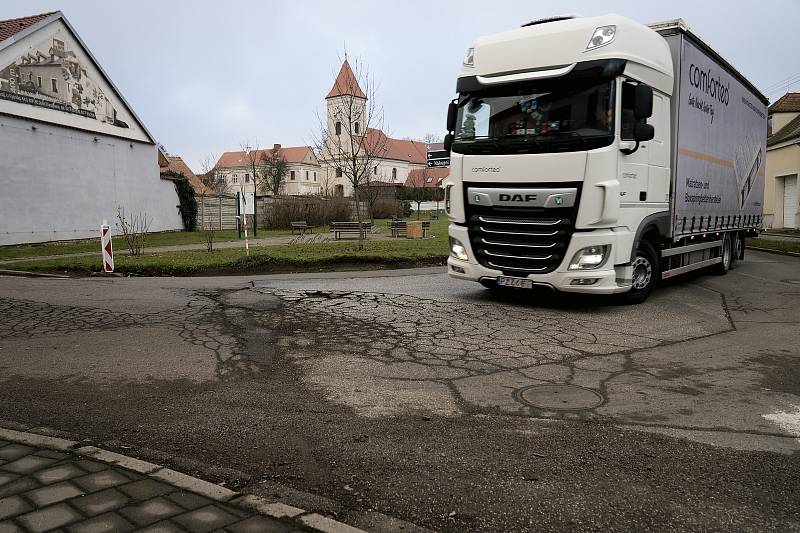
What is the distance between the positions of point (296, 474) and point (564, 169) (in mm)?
5743

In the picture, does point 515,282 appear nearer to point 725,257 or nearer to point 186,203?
point 725,257

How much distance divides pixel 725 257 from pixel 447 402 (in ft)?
35.7

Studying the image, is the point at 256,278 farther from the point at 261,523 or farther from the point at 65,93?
the point at 65,93

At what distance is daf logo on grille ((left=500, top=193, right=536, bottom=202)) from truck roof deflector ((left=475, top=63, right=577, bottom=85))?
5.24 ft

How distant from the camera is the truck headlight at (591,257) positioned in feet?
25.6

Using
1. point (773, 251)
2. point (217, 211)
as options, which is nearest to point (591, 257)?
point (773, 251)

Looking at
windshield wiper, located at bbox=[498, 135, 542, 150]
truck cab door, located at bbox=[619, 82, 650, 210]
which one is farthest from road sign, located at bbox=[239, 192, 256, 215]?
truck cab door, located at bbox=[619, 82, 650, 210]

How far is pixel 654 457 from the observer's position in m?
3.53

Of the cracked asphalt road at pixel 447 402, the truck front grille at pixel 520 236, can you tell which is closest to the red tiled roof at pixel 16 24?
the cracked asphalt road at pixel 447 402

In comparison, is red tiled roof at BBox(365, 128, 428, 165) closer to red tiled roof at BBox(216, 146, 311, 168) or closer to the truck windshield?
red tiled roof at BBox(216, 146, 311, 168)

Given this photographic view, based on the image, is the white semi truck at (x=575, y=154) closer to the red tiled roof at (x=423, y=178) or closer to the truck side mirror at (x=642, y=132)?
the truck side mirror at (x=642, y=132)

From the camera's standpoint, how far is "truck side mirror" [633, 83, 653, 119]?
24.9ft

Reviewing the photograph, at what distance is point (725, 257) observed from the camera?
1296cm

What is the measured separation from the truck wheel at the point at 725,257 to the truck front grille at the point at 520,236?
660cm
